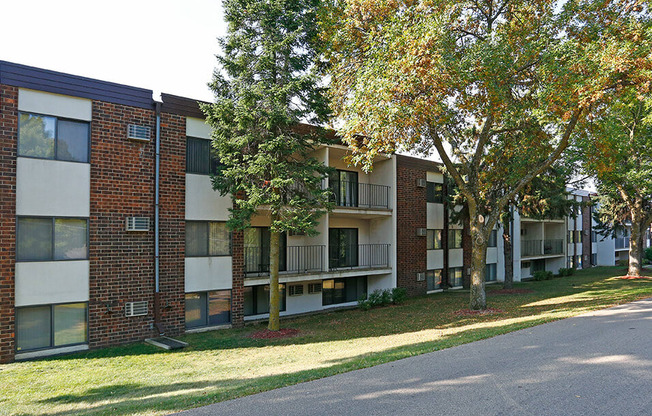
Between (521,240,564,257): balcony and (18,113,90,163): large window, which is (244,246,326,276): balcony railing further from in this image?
(521,240,564,257): balcony

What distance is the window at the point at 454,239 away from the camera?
22.8 meters

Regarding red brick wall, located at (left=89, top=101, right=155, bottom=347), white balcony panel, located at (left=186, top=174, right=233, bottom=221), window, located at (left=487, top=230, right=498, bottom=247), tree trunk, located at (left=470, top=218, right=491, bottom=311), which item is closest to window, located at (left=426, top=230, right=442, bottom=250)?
tree trunk, located at (left=470, top=218, right=491, bottom=311)

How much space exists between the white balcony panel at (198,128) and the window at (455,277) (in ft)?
50.9

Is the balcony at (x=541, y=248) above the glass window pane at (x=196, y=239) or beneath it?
beneath

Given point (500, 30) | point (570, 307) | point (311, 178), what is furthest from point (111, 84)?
point (570, 307)

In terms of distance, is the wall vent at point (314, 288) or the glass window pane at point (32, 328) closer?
the glass window pane at point (32, 328)

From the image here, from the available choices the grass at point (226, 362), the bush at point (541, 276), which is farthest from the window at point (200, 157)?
the bush at point (541, 276)

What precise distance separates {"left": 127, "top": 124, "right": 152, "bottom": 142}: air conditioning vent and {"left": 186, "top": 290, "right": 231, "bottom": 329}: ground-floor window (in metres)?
4.76

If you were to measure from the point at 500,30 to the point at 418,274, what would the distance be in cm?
1144

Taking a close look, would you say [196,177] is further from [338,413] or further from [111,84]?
[338,413]

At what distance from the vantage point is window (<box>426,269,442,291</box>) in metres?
21.5

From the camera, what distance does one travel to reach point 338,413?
526 centimetres

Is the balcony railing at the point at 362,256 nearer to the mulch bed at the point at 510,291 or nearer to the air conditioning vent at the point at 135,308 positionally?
the mulch bed at the point at 510,291

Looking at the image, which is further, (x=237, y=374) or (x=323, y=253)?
(x=323, y=253)
